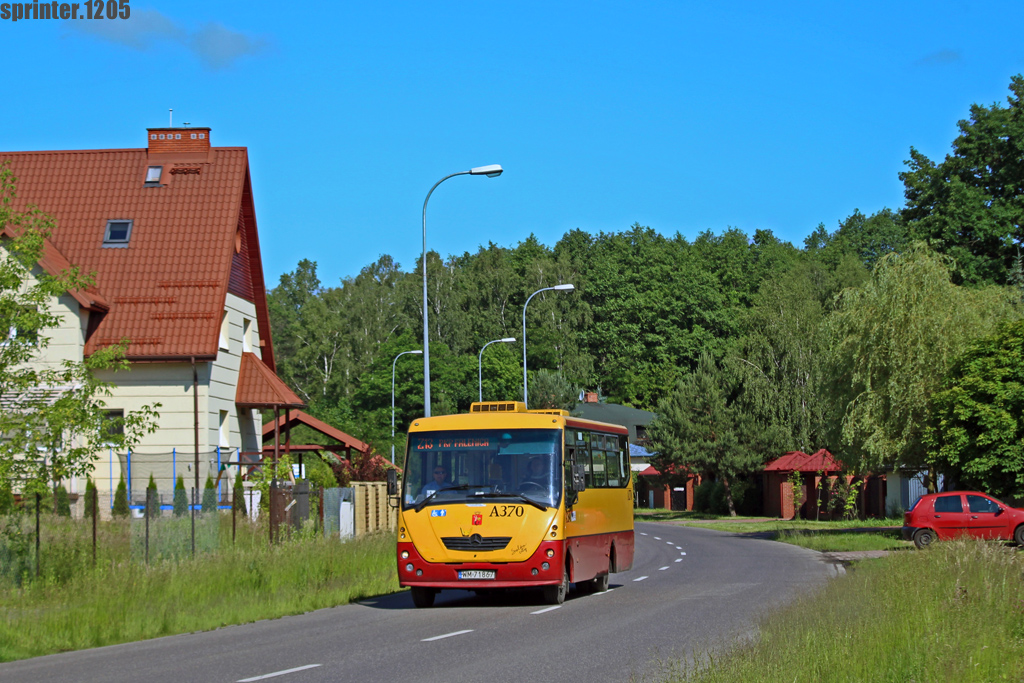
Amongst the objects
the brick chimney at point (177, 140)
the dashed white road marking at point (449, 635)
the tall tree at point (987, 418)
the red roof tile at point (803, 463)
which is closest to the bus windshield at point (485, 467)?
the dashed white road marking at point (449, 635)

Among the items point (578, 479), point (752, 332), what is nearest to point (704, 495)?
point (752, 332)

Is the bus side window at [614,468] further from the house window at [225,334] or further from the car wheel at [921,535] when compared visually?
the house window at [225,334]

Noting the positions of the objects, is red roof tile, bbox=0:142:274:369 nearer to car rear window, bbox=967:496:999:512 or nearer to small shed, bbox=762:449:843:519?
car rear window, bbox=967:496:999:512

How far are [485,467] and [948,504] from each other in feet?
60.6

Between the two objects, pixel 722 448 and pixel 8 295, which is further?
pixel 722 448

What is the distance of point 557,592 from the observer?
57.8ft

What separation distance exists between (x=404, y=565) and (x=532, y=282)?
287ft

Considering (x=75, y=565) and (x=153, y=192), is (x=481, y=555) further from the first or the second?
(x=153, y=192)

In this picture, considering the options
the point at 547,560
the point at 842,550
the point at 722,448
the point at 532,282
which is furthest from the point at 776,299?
the point at 547,560

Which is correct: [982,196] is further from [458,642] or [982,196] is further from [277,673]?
[277,673]

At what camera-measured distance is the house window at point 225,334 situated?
3369 cm

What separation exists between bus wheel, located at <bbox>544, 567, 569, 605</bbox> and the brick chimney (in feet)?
76.6

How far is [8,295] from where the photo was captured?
17.4 meters

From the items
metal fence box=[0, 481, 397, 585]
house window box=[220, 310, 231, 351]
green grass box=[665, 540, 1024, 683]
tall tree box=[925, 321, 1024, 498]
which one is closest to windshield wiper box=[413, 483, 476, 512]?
metal fence box=[0, 481, 397, 585]
